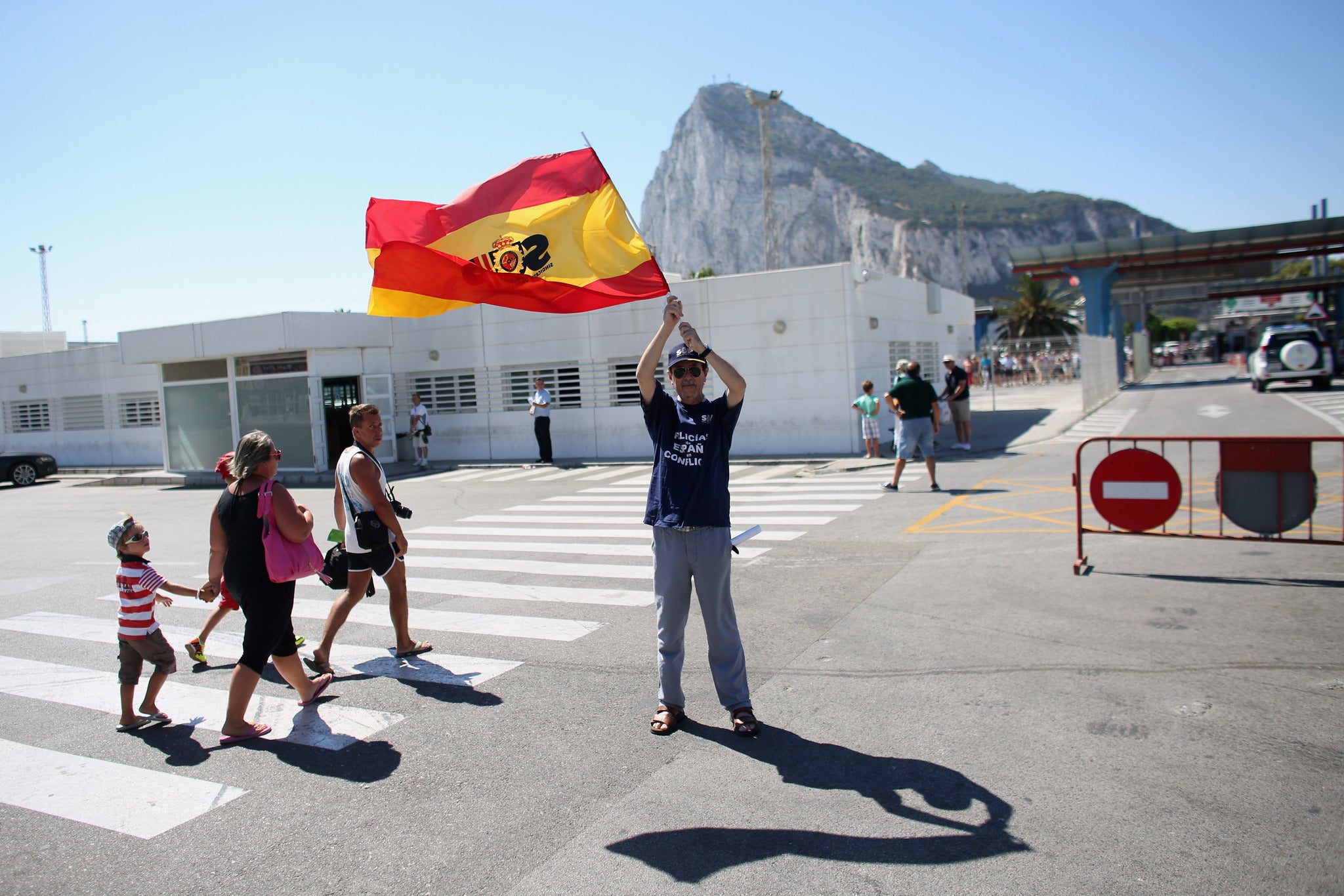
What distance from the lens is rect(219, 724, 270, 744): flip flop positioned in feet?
16.2

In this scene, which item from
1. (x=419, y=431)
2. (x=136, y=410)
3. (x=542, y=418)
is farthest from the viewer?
(x=136, y=410)

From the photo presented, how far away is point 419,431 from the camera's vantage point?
22344mm

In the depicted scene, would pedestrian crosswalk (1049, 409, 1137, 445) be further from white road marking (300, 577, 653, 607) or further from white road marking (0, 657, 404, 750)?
white road marking (0, 657, 404, 750)

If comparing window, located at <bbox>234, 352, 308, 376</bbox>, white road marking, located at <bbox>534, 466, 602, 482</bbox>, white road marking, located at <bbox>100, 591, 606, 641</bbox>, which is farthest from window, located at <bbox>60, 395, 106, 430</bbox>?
white road marking, located at <bbox>100, 591, 606, 641</bbox>

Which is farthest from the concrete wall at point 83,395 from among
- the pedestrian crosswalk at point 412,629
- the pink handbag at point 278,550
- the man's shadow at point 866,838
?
the man's shadow at point 866,838

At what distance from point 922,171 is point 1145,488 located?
200 meters

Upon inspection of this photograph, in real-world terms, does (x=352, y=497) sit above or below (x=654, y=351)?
below

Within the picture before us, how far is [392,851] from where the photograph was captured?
12.0 ft

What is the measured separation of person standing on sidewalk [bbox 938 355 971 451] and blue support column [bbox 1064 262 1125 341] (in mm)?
29028

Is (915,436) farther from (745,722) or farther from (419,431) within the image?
(419,431)

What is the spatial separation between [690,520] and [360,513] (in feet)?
8.14

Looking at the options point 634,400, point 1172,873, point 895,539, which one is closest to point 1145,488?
point 895,539

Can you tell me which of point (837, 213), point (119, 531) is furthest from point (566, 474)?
point (837, 213)

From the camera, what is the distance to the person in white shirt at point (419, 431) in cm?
2236
